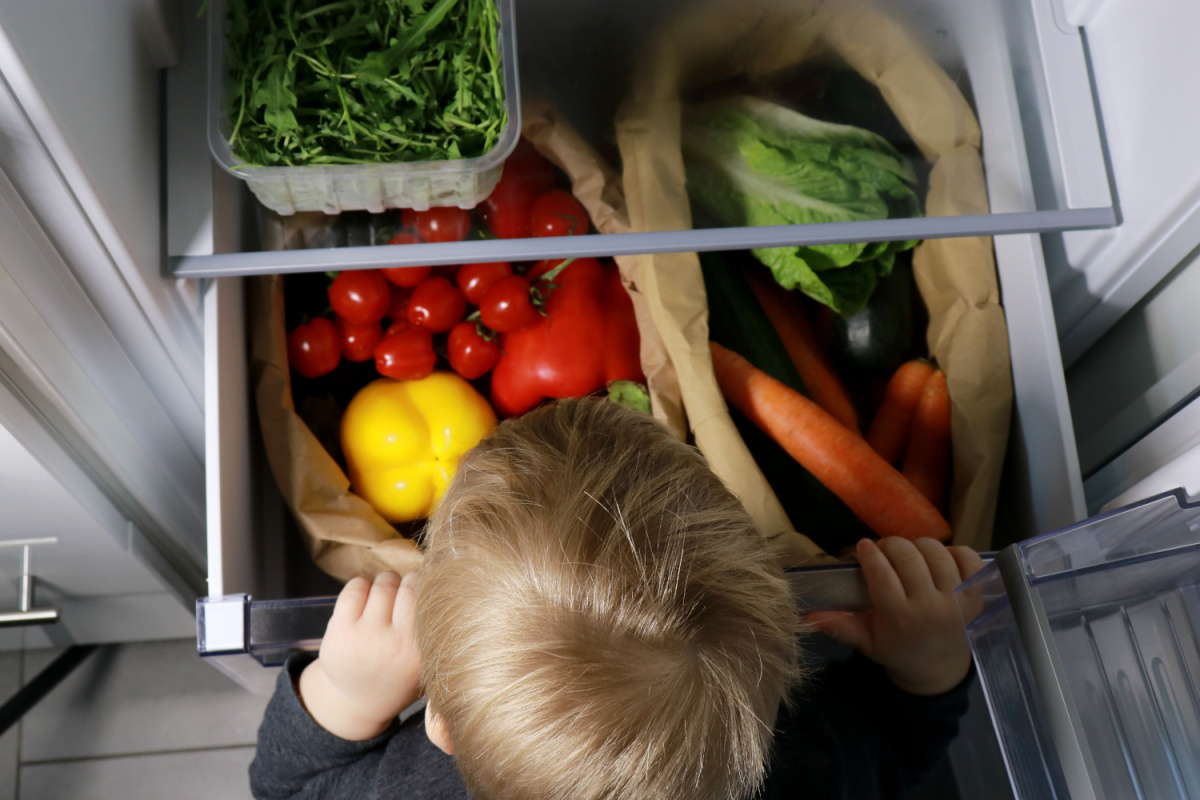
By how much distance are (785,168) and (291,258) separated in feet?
1.39

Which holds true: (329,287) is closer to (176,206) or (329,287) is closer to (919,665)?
(176,206)

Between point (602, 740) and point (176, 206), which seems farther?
point (176, 206)

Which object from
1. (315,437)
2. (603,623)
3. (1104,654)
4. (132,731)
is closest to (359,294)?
(315,437)

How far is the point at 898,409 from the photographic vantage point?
2.89ft

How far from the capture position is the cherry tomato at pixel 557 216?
30.5 inches

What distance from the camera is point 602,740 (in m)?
0.50

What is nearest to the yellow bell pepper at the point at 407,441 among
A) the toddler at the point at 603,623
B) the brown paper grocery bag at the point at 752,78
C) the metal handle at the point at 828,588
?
Answer: the toddler at the point at 603,623

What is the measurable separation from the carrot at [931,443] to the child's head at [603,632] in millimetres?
324

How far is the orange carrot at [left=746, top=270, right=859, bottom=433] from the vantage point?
909mm

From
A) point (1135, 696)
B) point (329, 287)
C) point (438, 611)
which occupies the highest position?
point (329, 287)

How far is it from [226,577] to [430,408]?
24 cm

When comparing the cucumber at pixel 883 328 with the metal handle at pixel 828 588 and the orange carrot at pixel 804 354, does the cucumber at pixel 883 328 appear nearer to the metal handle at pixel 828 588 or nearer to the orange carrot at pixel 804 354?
the orange carrot at pixel 804 354

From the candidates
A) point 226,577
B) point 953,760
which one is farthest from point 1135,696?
point 226,577

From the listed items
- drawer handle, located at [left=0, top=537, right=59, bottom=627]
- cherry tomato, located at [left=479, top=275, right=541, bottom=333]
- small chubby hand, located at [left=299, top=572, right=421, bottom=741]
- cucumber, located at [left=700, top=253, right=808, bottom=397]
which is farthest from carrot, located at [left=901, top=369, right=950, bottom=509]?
drawer handle, located at [left=0, top=537, right=59, bottom=627]
